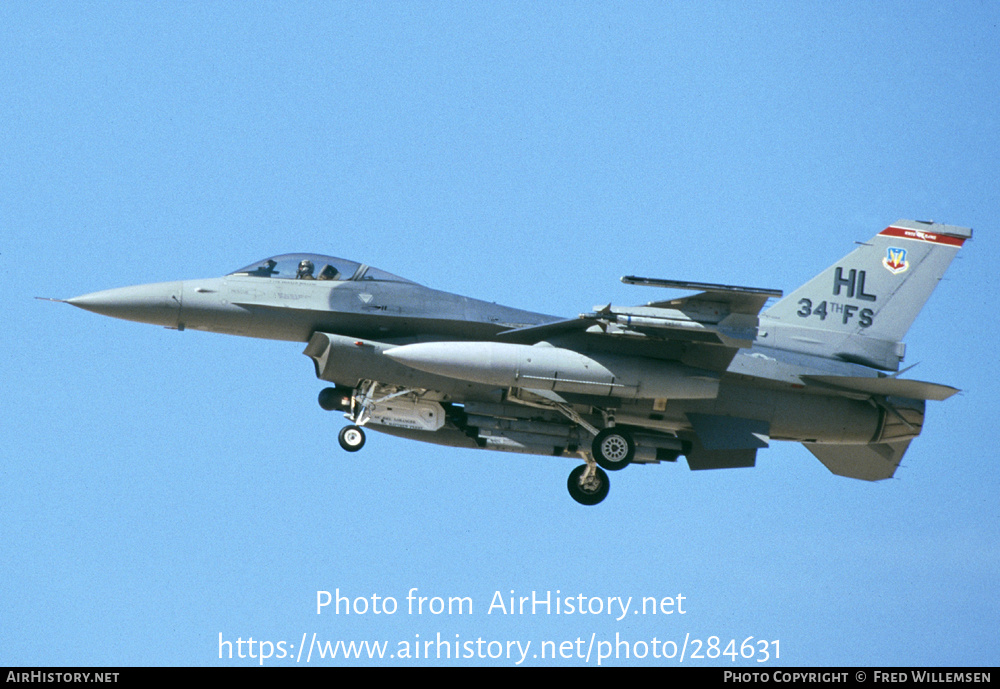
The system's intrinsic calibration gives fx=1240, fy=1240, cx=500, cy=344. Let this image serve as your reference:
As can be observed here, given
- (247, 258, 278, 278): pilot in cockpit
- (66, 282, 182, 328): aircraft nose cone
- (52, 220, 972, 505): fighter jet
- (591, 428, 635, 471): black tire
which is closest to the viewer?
(52, 220, 972, 505): fighter jet

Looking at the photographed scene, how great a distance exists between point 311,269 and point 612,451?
15.3ft

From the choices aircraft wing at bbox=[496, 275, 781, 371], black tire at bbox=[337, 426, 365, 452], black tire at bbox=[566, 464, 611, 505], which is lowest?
black tire at bbox=[566, 464, 611, 505]

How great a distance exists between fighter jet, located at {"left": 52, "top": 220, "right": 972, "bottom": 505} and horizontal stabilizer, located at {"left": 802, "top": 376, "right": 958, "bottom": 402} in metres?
0.03

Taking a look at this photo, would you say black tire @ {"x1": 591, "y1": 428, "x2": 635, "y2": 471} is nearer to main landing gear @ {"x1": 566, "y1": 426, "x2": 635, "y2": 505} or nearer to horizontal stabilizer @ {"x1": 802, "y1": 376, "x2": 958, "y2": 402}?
main landing gear @ {"x1": 566, "y1": 426, "x2": 635, "y2": 505}

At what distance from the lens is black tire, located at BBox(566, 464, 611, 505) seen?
17344mm

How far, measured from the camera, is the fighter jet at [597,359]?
50.7 feet

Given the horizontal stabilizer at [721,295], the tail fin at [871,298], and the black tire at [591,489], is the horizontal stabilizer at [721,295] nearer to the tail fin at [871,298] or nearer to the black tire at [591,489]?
the tail fin at [871,298]

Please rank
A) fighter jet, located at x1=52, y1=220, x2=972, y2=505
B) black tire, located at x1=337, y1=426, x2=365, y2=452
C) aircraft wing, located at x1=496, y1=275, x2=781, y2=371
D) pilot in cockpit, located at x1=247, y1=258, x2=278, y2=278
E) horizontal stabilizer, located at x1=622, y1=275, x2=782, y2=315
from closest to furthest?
1. horizontal stabilizer, located at x1=622, y1=275, x2=782, y2=315
2. aircraft wing, located at x1=496, y1=275, x2=781, y2=371
3. fighter jet, located at x1=52, y1=220, x2=972, y2=505
4. black tire, located at x1=337, y1=426, x2=365, y2=452
5. pilot in cockpit, located at x1=247, y1=258, x2=278, y2=278

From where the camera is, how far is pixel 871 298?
17828 mm

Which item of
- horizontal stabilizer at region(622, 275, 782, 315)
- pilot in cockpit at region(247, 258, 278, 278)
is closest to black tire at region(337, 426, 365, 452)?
pilot in cockpit at region(247, 258, 278, 278)

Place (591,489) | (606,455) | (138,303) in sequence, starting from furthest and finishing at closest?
1. (591,489)
2. (606,455)
3. (138,303)

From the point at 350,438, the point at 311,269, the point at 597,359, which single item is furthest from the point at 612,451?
the point at 311,269

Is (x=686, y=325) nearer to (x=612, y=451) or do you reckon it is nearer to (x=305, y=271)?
(x=612, y=451)
